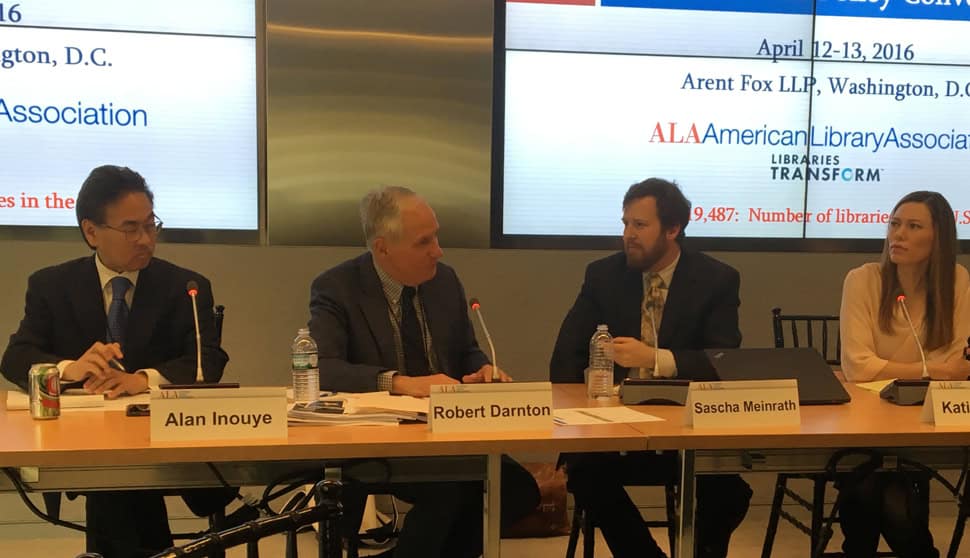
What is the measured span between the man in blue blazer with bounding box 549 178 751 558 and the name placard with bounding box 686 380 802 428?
436mm

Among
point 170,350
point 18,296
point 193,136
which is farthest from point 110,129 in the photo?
point 170,350

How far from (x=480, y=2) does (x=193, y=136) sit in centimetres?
129

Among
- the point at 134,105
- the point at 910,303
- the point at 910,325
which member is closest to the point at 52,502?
the point at 134,105

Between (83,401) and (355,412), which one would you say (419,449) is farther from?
(83,401)

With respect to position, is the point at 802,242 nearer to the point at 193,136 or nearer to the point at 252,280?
the point at 252,280

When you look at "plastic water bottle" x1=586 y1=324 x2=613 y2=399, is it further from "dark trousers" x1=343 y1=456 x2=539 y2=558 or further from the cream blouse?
the cream blouse

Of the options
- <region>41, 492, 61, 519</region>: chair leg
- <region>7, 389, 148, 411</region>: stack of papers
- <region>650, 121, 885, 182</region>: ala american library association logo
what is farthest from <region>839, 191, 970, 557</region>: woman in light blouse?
<region>41, 492, 61, 519</region>: chair leg

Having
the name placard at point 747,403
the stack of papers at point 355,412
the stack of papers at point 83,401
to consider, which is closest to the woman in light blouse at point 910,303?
the name placard at point 747,403

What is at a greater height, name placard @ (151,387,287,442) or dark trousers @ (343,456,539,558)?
name placard @ (151,387,287,442)

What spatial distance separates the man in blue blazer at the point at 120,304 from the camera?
A: 230 centimetres

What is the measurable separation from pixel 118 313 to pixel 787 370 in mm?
1803

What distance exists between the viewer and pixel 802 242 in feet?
12.4

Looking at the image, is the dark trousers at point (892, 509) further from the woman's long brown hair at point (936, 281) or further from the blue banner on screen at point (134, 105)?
the blue banner on screen at point (134, 105)

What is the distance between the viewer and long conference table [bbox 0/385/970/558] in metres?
1.61
